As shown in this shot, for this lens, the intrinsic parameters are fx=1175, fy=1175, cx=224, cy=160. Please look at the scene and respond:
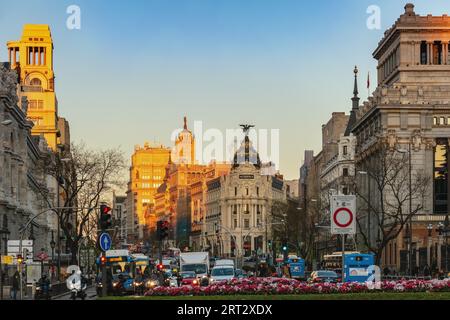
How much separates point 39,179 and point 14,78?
3860cm

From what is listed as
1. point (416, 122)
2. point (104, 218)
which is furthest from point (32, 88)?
point (104, 218)

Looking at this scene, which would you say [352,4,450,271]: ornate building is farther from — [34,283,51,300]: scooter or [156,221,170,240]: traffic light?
[156,221,170,240]: traffic light

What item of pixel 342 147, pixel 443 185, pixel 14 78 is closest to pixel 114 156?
pixel 14 78

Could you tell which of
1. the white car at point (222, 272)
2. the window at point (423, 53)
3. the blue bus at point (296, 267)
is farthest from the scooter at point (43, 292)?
the window at point (423, 53)

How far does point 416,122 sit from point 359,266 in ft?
234

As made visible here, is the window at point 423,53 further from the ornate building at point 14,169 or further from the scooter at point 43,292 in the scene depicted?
the scooter at point 43,292

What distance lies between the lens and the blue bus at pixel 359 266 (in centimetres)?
7225

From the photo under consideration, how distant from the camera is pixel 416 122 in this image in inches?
5645

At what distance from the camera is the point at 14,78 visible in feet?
385

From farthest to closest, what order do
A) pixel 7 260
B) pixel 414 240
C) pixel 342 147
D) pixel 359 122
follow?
1. pixel 342 147
2. pixel 359 122
3. pixel 414 240
4. pixel 7 260

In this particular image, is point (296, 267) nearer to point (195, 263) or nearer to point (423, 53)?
point (195, 263)

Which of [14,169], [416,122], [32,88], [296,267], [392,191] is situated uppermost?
[32,88]

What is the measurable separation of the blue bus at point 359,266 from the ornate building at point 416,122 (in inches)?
1579
